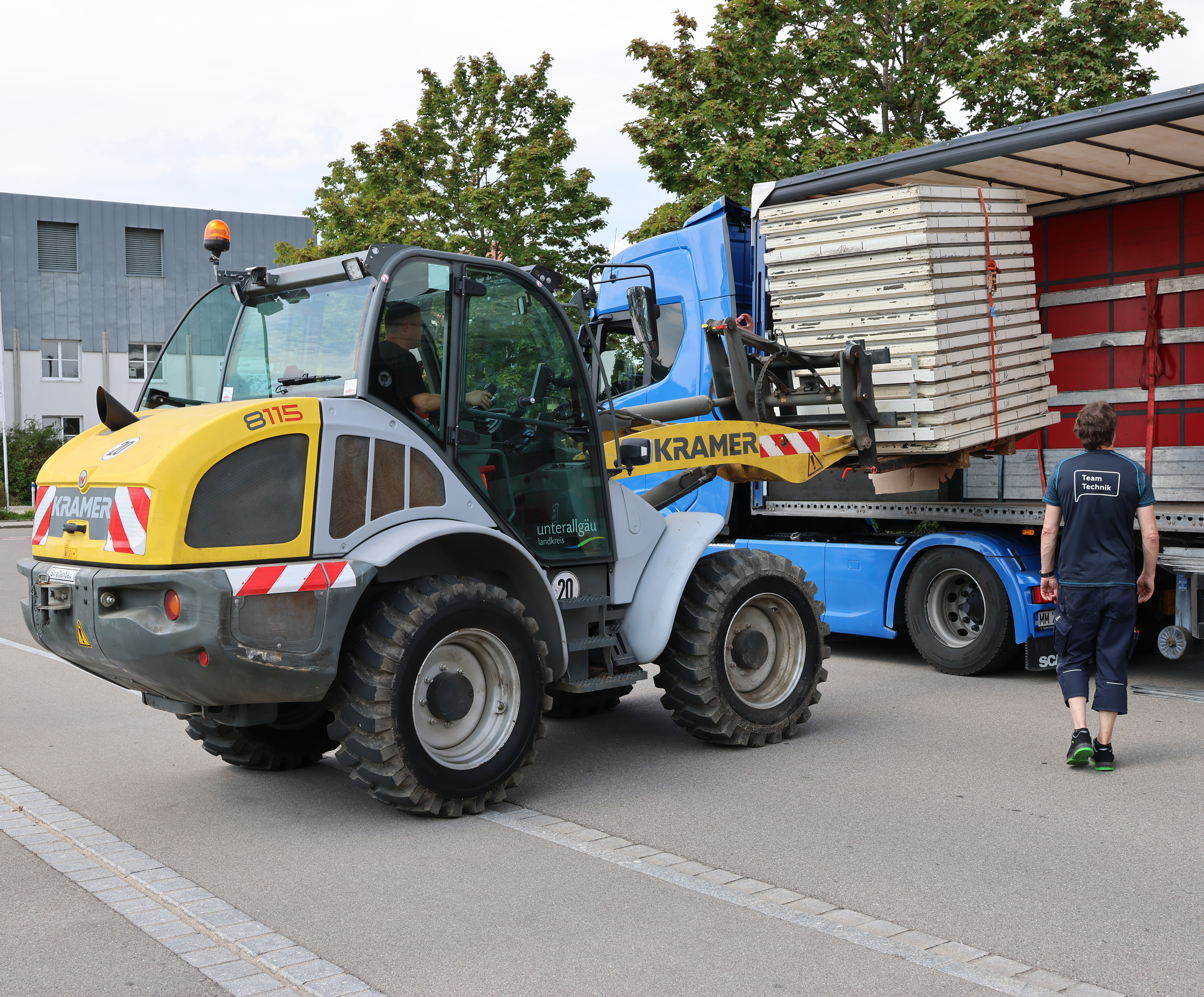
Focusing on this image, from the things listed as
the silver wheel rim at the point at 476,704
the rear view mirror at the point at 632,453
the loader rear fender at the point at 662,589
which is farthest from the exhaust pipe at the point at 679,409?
the silver wheel rim at the point at 476,704

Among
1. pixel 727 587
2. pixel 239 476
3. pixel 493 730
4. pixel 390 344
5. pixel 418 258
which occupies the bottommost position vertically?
pixel 493 730

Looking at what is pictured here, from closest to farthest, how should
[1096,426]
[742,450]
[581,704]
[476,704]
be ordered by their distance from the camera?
[476,704] → [1096,426] → [742,450] → [581,704]

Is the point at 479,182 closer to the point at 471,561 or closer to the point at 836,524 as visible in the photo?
the point at 836,524

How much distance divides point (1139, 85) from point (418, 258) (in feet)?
47.6

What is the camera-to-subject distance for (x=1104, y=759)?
6.13 meters

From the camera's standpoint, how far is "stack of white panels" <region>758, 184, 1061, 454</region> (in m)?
8.14

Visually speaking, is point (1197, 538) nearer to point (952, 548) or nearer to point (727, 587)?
point (952, 548)

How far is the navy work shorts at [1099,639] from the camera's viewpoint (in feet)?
20.2

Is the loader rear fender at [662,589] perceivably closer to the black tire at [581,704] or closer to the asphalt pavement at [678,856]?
the asphalt pavement at [678,856]

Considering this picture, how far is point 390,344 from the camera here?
213 inches

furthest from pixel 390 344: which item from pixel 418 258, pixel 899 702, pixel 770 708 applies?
pixel 899 702

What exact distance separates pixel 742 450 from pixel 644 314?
1226mm

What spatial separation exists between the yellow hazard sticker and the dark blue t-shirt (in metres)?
1.85

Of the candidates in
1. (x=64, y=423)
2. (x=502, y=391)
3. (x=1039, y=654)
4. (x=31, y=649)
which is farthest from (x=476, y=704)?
(x=64, y=423)
